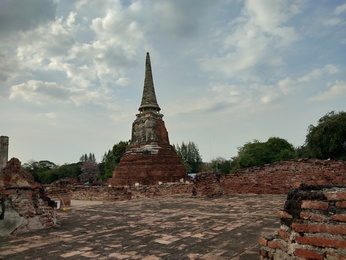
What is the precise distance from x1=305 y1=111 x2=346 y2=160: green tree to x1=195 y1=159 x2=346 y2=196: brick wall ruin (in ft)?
38.7

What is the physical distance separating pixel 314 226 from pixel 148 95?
744 inches

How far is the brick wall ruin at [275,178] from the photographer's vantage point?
11008 millimetres

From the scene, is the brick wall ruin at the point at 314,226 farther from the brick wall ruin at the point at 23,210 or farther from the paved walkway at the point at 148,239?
the brick wall ruin at the point at 23,210

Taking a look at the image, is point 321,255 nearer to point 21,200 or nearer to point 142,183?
point 21,200

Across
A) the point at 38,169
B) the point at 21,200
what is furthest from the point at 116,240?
the point at 38,169

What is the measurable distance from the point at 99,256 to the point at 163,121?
1676cm

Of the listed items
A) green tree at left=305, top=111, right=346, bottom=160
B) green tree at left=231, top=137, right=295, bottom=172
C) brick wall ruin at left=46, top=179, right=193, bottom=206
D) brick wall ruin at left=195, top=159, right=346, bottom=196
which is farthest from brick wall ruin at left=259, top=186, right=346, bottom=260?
green tree at left=231, top=137, right=295, bottom=172

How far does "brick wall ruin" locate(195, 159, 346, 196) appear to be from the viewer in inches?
433

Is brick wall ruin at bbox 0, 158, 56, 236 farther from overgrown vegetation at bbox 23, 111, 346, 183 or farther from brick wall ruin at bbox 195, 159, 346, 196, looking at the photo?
overgrown vegetation at bbox 23, 111, 346, 183

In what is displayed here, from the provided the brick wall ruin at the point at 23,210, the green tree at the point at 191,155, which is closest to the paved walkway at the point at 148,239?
the brick wall ruin at the point at 23,210

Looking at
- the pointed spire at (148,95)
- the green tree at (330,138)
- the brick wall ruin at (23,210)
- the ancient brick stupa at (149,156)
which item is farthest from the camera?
the green tree at (330,138)

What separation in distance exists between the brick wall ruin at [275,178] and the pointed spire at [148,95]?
28.9ft

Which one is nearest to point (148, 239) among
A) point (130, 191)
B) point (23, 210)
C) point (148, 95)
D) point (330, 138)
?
point (23, 210)

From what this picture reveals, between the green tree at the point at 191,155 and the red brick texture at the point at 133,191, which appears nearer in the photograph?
the red brick texture at the point at 133,191
